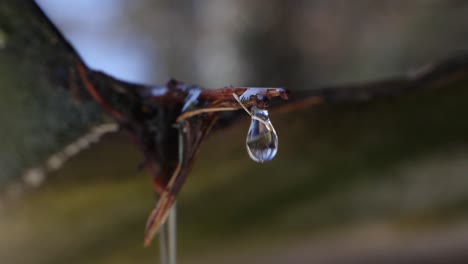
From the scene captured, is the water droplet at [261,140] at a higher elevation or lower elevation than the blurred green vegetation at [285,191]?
lower

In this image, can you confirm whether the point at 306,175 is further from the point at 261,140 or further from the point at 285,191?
the point at 261,140

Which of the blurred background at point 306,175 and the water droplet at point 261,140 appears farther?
the blurred background at point 306,175

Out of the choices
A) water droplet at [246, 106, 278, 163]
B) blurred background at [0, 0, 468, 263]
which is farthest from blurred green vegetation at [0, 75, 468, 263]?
water droplet at [246, 106, 278, 163]

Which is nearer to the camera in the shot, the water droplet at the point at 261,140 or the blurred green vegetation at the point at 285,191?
the water droplet at the point at 261,140

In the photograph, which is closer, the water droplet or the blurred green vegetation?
the water droplet

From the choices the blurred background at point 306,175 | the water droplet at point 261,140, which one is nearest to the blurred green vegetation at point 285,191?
the blurred background at point 306,175

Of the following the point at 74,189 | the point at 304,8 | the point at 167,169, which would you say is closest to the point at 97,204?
the point at 74,189

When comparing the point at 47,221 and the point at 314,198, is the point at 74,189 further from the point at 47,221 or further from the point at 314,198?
the point at 314,198

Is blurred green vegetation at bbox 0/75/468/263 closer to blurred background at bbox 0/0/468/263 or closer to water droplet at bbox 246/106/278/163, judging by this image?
blurred background at bbox 0/0/468/263

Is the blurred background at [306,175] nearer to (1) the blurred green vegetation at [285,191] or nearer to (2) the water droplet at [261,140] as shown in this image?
(1) the blurred green vegetation at [285,191]

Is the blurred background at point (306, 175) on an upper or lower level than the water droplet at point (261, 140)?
upper
